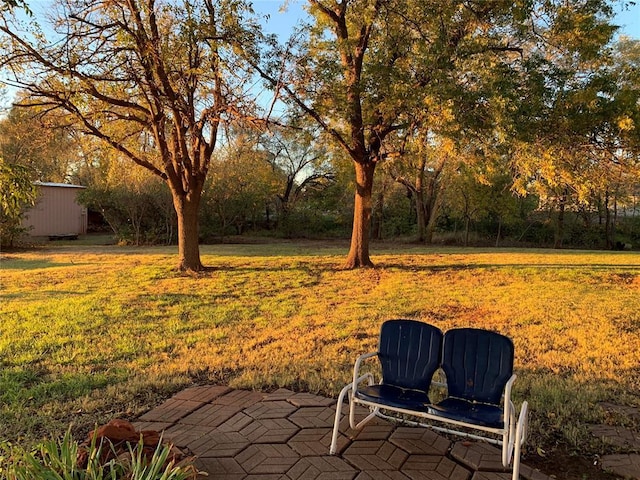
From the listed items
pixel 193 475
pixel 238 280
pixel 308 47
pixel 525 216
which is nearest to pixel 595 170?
pixel 308 47

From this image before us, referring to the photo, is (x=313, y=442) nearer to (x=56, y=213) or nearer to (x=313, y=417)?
(x=313, y=417)

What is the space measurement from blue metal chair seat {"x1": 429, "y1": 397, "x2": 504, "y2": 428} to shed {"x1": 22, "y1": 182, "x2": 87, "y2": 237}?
2348 centimetres

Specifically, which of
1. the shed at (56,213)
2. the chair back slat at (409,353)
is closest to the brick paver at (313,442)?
the chair back slat at (409,353)

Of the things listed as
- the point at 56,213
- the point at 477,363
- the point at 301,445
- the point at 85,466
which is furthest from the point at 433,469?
the point at 56,213

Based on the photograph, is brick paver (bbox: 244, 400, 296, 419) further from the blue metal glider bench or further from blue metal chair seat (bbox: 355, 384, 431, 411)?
blue metal chair seat (bbox: 355, 384, 431, 411)

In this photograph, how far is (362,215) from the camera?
12.7 meters

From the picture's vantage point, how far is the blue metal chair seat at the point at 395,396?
2926 millimetres

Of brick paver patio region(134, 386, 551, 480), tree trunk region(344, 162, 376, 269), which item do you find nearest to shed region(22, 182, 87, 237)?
tree trunk region(344, 162, 376, 269)

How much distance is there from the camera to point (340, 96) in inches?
402

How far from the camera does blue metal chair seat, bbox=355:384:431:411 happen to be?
2.93m

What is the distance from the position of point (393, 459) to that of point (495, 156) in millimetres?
8241

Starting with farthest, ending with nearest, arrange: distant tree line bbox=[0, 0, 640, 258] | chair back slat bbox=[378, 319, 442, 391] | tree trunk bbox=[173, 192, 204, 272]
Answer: tree trunk bbox=[173, 192, 204, 272] < distant tree line bbox=[0, 0, 640, 258] < chair back slat bbox=[378, 319, 442, 391]

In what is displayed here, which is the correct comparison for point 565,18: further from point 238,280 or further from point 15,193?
point 15,193

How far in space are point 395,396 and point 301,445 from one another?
2.35 feet
